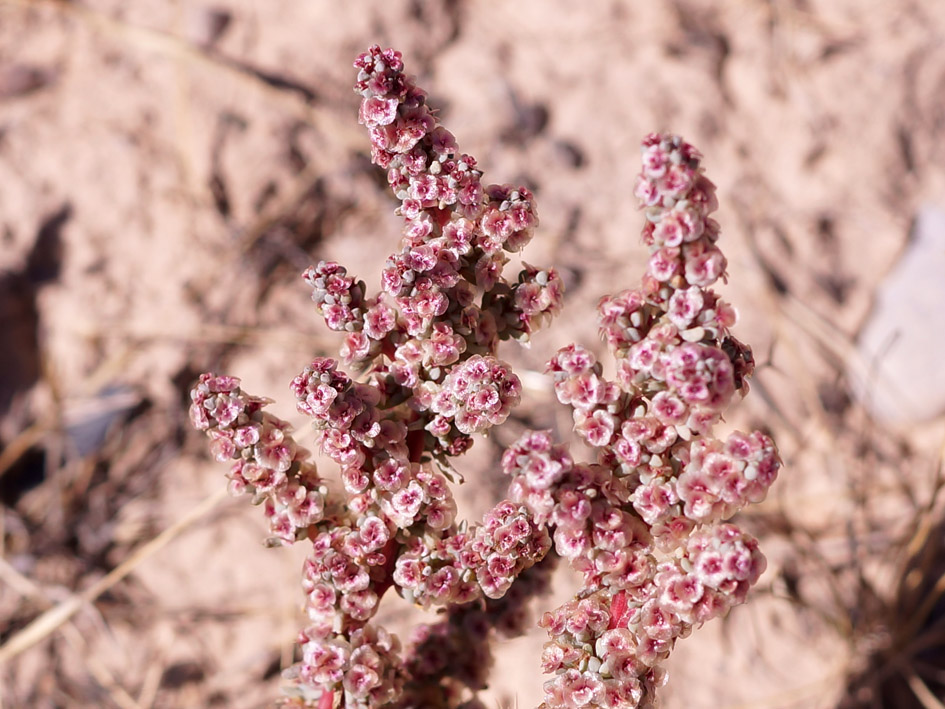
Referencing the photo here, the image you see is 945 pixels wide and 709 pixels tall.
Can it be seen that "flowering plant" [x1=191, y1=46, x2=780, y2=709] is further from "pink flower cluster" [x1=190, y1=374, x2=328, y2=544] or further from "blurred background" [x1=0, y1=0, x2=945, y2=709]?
"blurred background" [x1=0, y1=0, x2=945, y2=709]

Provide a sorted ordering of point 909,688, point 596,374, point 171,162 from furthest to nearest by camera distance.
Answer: point 171,162 → point 909,688 → point 596,374

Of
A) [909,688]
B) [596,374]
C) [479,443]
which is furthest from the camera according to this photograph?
[479,443]

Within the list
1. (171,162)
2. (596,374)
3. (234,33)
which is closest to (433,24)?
(234,33)

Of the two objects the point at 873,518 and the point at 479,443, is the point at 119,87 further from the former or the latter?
the point at 873,518

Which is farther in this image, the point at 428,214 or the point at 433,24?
the point at 433,24

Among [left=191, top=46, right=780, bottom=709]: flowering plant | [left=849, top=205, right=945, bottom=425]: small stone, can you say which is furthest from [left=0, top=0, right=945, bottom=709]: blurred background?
[left=191, top=46, right=780, bottom=709]: flowering plant
